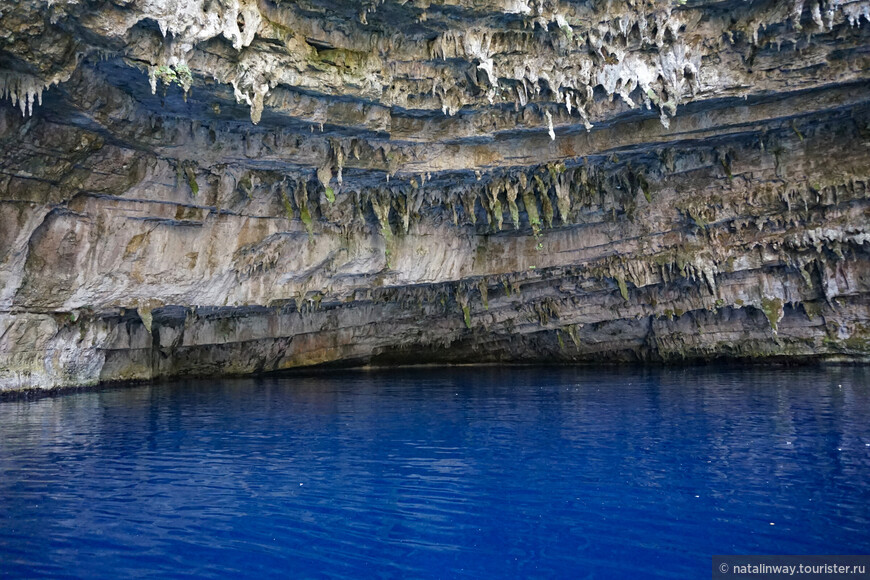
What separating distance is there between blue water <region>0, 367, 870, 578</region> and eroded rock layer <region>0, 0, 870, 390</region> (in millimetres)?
6647

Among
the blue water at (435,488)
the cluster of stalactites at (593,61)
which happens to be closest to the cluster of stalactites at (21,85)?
the blue water at (435,488)

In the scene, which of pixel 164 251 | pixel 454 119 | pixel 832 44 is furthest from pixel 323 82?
pixel 832 44

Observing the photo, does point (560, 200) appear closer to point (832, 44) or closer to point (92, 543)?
point (832, 44)

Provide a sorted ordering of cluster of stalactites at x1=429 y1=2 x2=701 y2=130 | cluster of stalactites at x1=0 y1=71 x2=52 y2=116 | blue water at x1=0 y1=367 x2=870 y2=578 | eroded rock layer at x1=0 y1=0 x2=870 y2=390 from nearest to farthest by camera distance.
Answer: blue water at x1=0 y1=367 x2=870 y2=578
cluster of stalactites at x1=0 y1=71 x2=52 y2=116
eroded rock layer at x1=0 y1=0 x2=870 y2=390
cluster of stalactites at x1=429 y1=2 x2=701 y2=130

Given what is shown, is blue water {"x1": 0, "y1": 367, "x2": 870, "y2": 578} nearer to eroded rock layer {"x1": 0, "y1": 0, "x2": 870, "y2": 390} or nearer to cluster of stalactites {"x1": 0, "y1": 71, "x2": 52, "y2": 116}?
eroded rock layer {"x1": 0, "y1": 0, "x2": 870, "y2": 390}

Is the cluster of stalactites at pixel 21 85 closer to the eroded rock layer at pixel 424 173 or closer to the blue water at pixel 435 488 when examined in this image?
the eroded rock layer at pixel 424 173

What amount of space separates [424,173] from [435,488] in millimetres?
13882

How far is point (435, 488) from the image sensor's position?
9500mm

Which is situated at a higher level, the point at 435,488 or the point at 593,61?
the point at 593,61

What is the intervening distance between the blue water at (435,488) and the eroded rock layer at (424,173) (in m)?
6.65

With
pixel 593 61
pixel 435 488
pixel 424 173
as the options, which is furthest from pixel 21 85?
pixel 593 61

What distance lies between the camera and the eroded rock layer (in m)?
15.9

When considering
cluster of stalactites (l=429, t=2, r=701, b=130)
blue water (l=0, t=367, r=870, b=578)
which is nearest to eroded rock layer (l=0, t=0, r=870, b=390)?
cluster of stalactites (l=429, t=2, r=701, b=130)

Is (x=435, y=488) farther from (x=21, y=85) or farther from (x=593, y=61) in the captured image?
(x=593, y=61)
